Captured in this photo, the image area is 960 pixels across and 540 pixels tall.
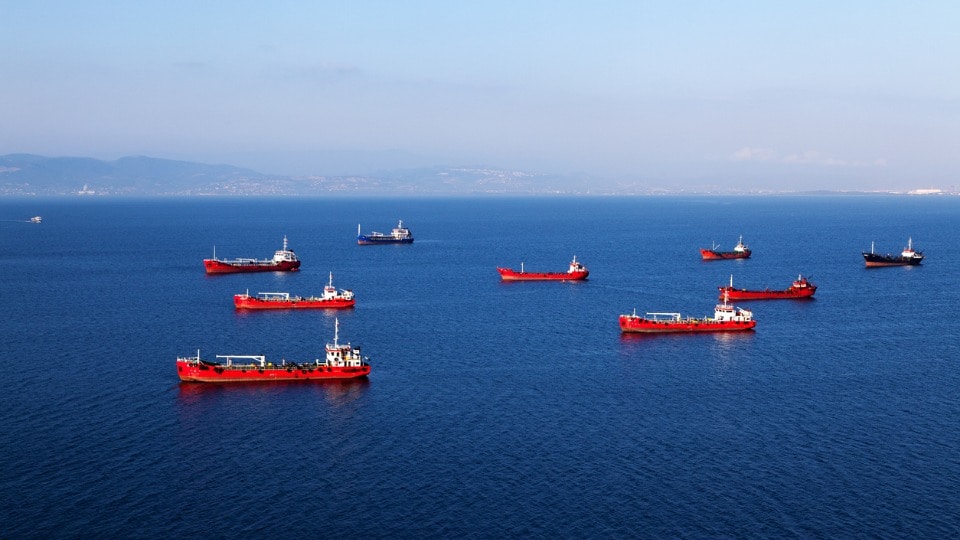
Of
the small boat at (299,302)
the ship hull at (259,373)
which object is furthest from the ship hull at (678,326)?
the small boat at (299,302)

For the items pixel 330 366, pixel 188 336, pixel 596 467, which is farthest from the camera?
pixel 188 336

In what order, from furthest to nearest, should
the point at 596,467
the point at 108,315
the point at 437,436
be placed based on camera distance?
the point at 108,315, the point at 437,436, the point at 596,467

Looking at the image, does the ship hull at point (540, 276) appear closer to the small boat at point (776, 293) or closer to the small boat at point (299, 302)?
the small boat at point (776, 293)

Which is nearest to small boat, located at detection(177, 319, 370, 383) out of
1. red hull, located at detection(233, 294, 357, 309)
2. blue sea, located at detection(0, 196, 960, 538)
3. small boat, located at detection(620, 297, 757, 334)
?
blue sea, located at detection(0, 196, 960, 538)

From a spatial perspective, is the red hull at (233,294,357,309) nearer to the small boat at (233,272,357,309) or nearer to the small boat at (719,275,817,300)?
the small boat at (233,272,357,309)

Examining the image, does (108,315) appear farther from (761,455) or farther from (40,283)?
(761,455)

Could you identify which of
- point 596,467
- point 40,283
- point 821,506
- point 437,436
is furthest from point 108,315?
point 821,506

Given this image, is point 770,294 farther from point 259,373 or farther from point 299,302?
point 259,373
